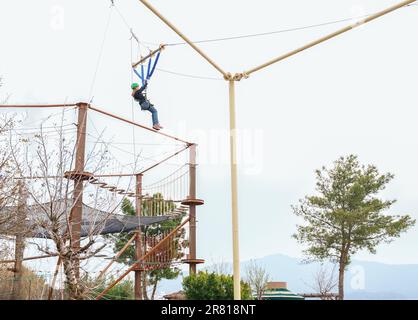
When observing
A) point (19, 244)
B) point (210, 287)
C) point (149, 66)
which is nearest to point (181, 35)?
point (149, 66)

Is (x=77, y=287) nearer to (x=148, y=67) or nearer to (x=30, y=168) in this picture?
(x=30, y=168)

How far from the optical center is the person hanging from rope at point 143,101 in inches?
422

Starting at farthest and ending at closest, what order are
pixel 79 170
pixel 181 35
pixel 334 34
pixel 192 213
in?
1. pixel 192 213
2. pixel 79 170
3. pixel 181 35
4. pixel 334 34

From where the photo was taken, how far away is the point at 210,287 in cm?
1567

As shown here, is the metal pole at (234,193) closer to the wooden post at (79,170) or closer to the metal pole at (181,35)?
the metal pole at (181,35)

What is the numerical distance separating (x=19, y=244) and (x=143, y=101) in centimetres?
646

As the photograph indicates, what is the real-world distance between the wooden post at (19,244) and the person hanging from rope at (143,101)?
3.63m

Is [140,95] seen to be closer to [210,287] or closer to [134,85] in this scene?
[134,85]

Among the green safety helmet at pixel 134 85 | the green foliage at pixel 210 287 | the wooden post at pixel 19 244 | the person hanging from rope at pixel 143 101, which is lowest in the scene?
the green foliage at pixel 210 287

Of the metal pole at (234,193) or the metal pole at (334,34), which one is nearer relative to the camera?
the metal pole at (334,34)

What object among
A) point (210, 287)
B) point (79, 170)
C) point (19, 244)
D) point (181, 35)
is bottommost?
point (210, 287)

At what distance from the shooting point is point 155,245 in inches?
685

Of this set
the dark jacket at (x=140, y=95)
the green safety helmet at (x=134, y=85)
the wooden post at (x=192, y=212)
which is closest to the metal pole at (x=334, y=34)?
the dark jacket at (x=140, y=95)
